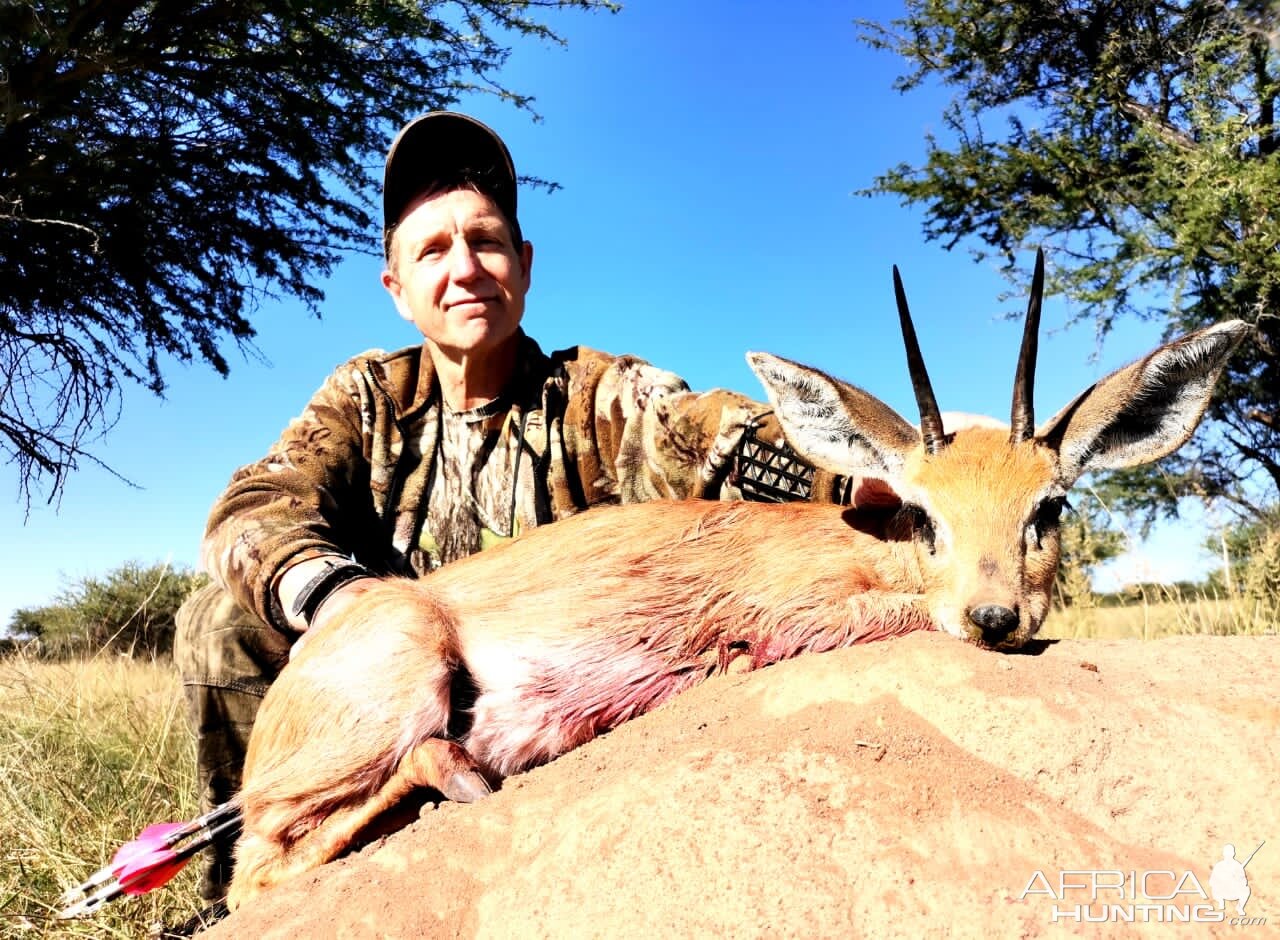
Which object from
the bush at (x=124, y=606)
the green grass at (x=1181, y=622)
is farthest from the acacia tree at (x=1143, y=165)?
the bush at (x=124, y=606)

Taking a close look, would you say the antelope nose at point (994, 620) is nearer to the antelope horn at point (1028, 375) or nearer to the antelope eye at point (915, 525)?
the antelope eye at point (915, 525)

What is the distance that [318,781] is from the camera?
308cm

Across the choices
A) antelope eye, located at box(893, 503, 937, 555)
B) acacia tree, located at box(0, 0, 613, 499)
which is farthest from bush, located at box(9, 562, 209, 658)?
antelope eye, located at box(893, 503, 937, 555)

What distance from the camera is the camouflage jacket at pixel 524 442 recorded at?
4980mm

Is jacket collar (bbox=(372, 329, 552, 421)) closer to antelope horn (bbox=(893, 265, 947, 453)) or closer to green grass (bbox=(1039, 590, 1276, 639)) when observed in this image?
antelope horn (bbox=(893, 265, 947, 453))

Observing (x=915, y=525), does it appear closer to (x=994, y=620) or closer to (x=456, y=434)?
(x=994, y=620)

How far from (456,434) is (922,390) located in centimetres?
301

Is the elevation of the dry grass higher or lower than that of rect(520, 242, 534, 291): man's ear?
lower

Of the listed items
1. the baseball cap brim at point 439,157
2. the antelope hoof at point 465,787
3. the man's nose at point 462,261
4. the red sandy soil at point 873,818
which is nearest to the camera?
the red sandy soil at point 873,818

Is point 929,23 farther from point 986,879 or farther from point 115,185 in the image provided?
point 986,879

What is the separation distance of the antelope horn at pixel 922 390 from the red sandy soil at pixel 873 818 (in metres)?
0.86

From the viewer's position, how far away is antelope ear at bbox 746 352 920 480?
A: 134 inches

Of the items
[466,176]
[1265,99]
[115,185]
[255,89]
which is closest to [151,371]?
[115,185]

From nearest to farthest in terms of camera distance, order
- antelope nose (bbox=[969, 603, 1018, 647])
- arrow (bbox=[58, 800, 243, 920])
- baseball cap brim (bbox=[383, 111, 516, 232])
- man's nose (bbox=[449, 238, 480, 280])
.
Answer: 1. antelope nose (bbox=[969, 603, 1018, 647])
2. arrow (bbox=[58, 800, 243, 920])
3. man's nose (bbox=[449, 238, 480, 280])
4. baseball cap brim (bbox=[383, 111, 516, 232])
